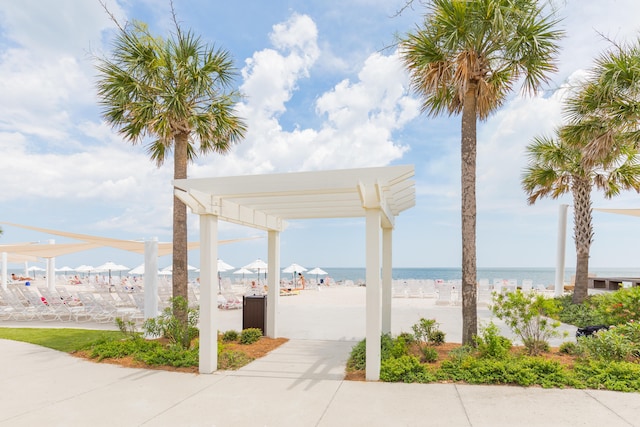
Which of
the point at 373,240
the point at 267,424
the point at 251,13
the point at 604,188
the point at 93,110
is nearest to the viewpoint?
the point at 267,424

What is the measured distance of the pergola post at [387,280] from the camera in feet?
29.9

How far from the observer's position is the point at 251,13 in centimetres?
843

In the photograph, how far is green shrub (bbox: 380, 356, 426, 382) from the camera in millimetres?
6200

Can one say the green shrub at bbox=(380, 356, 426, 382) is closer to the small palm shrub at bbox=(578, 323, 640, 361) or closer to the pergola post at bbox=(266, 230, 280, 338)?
the small palm shrub at bbox=(578, 323, 640, 361)

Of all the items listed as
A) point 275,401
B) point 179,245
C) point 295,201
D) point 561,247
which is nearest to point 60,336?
point 179,245

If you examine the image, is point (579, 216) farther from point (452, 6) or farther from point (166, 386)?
point (166, 386)

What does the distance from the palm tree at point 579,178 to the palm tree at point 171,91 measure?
36.4ft

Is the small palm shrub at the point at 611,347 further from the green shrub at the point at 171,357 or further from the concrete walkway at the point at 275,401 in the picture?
the green shrub at the point at 171,357

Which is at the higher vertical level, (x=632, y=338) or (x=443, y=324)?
(x=632, y=338)

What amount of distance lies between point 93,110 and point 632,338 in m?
11.8

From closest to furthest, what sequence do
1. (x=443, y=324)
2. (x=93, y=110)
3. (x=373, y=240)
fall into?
(x=373, y=240)
(x=93, y=110)
(x=443, y=324)

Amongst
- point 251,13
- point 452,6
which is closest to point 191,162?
point 251,13

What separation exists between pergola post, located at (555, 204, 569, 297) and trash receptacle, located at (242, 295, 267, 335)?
12.9 meters

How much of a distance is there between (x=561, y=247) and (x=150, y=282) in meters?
15.7
